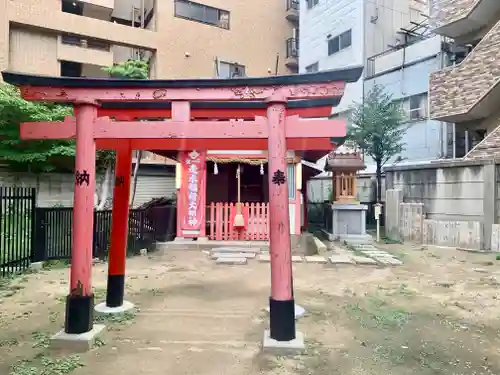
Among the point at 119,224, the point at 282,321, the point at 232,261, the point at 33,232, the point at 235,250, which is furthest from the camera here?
the point at 235,250

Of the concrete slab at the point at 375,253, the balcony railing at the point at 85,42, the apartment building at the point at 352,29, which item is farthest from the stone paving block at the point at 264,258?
the balcony railing at the point at 85,42

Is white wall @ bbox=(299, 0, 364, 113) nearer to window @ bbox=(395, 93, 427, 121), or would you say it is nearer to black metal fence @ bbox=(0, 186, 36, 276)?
window @ bbox=(395, 93, 427, 121)

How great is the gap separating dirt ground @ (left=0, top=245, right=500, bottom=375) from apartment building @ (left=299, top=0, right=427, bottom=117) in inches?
634

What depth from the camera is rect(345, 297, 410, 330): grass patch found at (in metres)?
5.18

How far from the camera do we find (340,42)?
75.7 ft

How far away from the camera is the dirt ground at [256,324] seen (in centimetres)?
392

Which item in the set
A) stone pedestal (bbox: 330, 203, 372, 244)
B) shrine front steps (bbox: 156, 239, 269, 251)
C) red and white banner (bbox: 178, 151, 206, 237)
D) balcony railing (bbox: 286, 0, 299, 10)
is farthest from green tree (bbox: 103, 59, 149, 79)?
balcony railing (bbox: 286, 0, 299, 10)

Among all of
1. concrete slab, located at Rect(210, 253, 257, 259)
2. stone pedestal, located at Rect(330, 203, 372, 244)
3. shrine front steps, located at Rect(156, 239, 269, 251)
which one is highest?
stone pedestal, located at Rect(330, 203, 372, 244)

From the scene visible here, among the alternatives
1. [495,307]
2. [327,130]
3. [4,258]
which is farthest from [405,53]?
[4,258]

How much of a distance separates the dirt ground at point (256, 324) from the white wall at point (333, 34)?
52.2 feet

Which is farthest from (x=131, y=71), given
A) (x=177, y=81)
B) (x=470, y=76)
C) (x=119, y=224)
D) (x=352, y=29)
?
(x=352, y=29)

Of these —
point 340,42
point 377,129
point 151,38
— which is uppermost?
point 340,42

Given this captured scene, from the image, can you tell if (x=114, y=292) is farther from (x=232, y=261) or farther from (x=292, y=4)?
(x=292, y=4)

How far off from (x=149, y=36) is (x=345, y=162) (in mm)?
13314
